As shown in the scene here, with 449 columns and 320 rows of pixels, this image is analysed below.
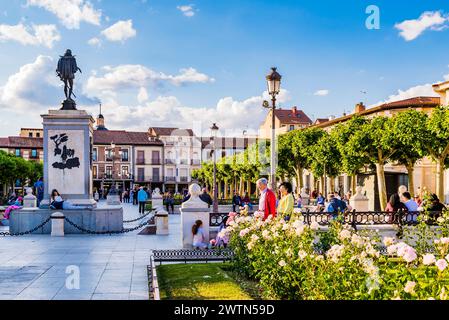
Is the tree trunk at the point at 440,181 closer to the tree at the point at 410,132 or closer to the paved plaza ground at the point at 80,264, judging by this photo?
the tree at the point at 410,132

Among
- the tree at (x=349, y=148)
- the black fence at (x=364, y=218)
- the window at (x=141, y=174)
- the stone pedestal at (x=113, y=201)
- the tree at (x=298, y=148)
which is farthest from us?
the window at (x=141, y=174)

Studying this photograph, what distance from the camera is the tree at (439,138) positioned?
31.2 meters

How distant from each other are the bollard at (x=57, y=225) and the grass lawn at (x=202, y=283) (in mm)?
7931

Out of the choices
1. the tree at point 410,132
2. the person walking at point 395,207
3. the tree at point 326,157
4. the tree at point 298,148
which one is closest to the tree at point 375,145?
the tree at point 410,132

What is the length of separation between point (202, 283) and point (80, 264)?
13.2 feet

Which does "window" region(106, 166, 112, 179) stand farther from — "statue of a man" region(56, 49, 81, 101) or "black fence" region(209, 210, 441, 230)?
"black fence" region(209, 210, 441, 230)

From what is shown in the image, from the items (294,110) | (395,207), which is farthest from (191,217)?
(294,110)

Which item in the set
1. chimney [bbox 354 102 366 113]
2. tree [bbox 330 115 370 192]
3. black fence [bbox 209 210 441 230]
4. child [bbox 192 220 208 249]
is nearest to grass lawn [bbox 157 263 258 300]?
child [bbox 192 220 208 249]

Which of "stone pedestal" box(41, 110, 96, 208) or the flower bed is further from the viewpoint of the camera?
"stone pedestal" box(41, 110, 96, 208)

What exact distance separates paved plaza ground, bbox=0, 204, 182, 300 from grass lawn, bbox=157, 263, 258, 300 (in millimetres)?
426

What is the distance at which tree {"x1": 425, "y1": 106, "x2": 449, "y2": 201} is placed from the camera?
102ft

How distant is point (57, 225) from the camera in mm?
18109

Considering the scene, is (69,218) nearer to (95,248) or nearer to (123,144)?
(95,248)

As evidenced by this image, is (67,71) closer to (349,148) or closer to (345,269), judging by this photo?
(345,269)
